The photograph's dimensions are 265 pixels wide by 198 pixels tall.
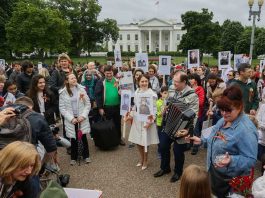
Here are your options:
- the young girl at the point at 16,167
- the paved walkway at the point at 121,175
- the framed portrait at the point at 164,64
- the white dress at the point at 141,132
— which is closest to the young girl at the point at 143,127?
the white dress at the point at 141,132

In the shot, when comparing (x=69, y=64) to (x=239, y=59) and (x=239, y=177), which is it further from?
(x=239, y=59)

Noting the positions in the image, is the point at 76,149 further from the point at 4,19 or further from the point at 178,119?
the point at 4,19

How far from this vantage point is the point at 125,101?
274 inches

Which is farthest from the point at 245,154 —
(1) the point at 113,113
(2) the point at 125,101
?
(1) the point at 113,113

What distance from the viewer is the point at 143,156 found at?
6293mm

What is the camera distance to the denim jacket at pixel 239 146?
298 centimetres

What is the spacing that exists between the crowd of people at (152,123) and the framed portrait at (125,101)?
0.34 meters

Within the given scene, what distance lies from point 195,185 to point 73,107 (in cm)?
435

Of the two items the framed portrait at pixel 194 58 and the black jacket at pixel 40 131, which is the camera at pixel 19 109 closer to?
the black jacket at pixel 40 131

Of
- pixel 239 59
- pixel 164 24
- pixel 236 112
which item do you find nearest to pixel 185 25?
pixel 164 24

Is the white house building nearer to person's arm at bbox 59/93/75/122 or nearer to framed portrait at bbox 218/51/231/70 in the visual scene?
framed portrait at bbox 218/51/231/70

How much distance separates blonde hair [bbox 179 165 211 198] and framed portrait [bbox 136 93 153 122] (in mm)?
3477

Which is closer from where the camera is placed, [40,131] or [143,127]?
[40,131]

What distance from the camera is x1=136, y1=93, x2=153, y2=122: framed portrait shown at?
5.86m
